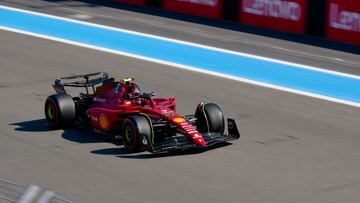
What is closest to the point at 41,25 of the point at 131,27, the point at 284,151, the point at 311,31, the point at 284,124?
the point at 131,27

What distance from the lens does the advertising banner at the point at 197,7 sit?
2444cm

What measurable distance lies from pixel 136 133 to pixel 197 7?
44.7ft

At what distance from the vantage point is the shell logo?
1254 cm

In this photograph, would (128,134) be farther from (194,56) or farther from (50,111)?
(194,56)

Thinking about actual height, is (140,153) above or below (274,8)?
below

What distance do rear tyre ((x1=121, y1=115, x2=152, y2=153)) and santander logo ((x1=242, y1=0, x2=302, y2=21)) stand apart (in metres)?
11.4

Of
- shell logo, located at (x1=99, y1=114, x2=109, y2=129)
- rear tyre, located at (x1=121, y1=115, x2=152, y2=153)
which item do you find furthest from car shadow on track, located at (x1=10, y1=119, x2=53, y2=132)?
rear tyre, located at (x1=121, y1=115, x2=152, y2=153)

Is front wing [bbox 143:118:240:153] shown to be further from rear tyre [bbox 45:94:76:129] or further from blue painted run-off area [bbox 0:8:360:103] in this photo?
blue painted run-off area [bbox 0:8:360:103]

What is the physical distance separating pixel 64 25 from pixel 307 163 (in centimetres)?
1278

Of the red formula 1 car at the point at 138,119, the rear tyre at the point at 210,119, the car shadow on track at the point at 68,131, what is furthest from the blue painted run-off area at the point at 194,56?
the car shadow on track at the point at 68,131

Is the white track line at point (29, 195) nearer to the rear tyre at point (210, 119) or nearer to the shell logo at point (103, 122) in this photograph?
the shell logo at point (103, 122)

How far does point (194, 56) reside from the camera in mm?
20328

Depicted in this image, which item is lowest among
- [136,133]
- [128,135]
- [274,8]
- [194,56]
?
[194,56]

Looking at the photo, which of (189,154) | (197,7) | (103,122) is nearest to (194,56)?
(197,7)
